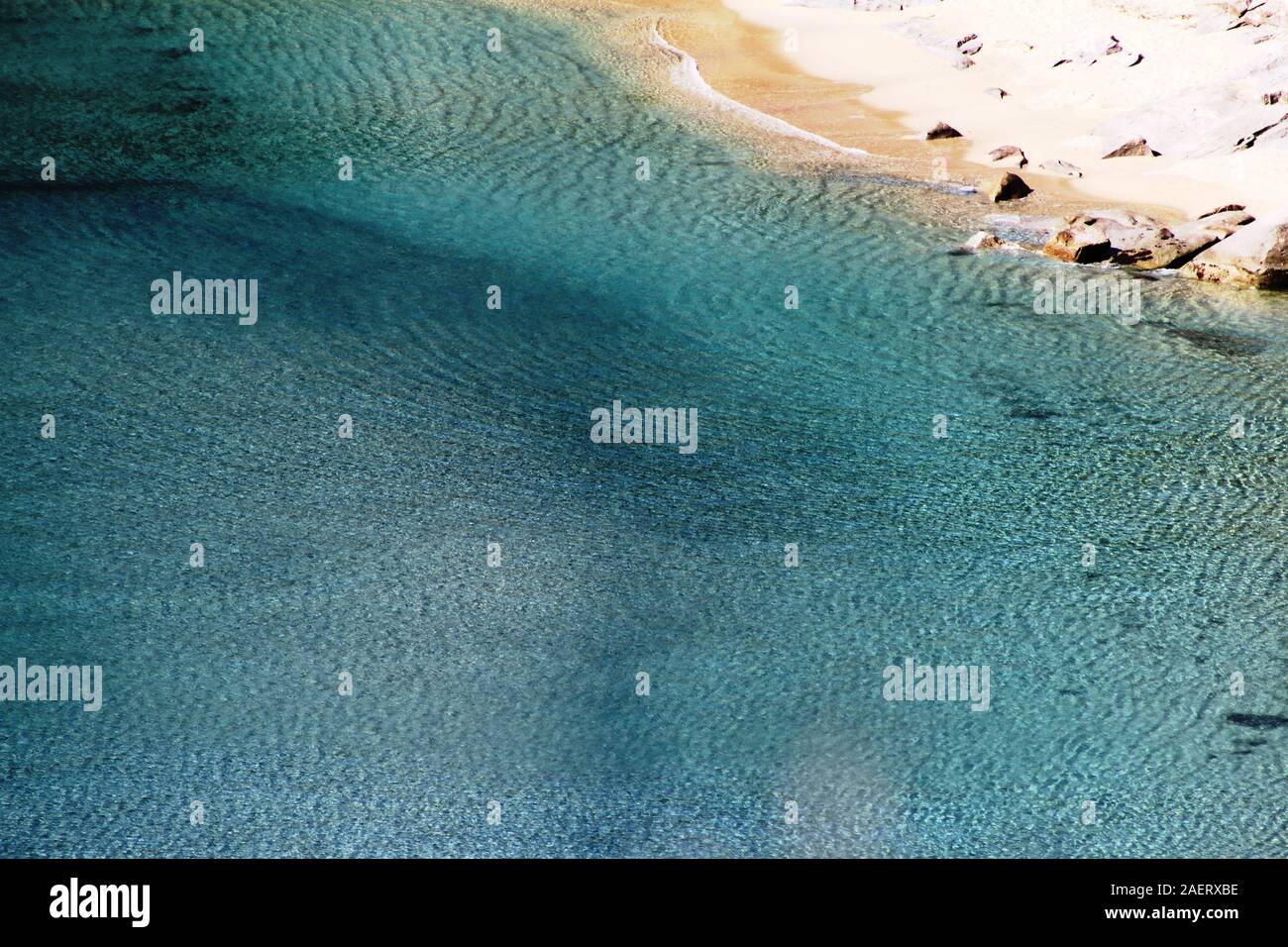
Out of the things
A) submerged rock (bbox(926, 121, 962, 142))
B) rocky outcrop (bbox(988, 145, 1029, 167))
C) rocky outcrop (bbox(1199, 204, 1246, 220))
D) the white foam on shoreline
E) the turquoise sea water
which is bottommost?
the turquoise sea water

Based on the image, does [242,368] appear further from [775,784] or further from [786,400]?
[775,784]

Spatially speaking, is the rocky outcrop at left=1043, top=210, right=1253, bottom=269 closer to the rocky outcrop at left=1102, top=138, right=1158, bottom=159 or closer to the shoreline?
the shoreline

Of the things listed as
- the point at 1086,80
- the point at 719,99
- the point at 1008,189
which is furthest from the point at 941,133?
the point at 719,99

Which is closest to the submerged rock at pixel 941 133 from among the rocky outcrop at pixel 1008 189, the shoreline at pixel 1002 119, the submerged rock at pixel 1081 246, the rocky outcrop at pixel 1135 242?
the shoreline at pixel 1002 119

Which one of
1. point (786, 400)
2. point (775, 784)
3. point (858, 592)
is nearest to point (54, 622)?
point (775, 784)

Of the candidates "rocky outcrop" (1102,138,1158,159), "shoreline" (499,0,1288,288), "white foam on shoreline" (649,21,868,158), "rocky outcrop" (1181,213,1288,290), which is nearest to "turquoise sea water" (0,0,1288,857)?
"rocky outcrop" (1181,213,1288,290)

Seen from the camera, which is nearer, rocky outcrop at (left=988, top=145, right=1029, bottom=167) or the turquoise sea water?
the turquoise sea water
